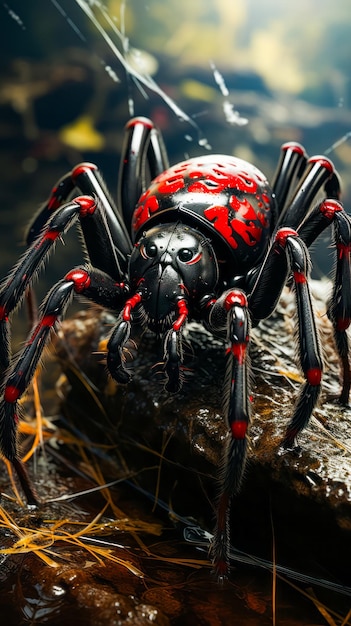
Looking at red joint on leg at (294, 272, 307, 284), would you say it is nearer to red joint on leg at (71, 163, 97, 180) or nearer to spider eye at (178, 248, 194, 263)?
spider eye at (178, 248, 194, 263)

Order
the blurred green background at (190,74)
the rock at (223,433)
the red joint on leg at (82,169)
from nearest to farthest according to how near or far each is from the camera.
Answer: the rock at (223,433)
the red joint on leg at (82,169)
the blurred green background at (190,74)

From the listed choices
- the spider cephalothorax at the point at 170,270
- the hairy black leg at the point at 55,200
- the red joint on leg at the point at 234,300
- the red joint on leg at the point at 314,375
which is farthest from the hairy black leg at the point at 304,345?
the hairy black leg at the point at 55,200

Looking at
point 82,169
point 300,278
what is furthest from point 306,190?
point 82,169

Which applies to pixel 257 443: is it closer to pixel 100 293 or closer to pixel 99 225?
pixel 100 293

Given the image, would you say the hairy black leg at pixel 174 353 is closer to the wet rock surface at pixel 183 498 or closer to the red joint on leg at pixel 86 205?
the wet rock surface at pixel 183 498

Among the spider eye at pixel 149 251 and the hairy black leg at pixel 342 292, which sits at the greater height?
the spider eye at pixel 149 251

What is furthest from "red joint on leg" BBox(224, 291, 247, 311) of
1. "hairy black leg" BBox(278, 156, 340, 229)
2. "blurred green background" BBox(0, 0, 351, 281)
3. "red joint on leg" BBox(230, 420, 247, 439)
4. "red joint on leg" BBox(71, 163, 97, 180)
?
"blurred green background" BBox(0, 0, 351, 281)

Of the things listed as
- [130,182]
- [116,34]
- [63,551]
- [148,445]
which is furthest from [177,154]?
[63,551]
